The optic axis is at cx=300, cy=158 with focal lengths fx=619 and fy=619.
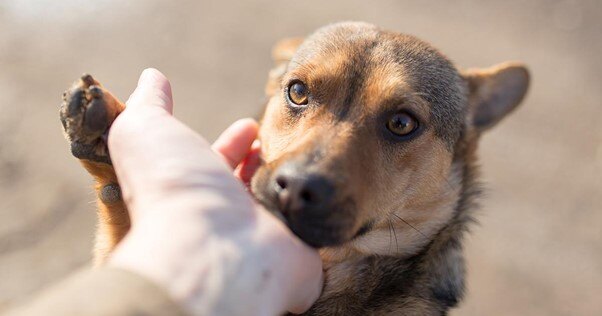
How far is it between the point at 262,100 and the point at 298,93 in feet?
6.59

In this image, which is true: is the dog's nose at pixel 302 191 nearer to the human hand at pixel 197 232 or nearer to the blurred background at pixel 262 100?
the human hand at pixel 197 232

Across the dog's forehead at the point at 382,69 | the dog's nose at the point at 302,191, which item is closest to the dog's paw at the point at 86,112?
the dog's nose at the point at 302,191

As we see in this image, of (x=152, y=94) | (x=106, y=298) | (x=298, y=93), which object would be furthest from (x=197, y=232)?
(x=298, y=93)

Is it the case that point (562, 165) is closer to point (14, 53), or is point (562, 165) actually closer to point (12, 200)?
point (12, 200)

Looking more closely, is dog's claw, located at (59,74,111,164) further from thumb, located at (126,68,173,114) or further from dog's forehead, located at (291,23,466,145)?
dog's forehead, located at (291,23,466,145)

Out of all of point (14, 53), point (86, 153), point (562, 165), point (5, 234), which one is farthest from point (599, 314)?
point (14, 53)

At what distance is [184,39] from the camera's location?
342 inches

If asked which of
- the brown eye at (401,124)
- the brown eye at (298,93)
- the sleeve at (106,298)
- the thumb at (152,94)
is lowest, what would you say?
the brown eye at (401,124)

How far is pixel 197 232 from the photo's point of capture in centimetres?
250

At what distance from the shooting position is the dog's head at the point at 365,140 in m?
3.26

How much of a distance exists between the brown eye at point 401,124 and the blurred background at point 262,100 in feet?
6.74

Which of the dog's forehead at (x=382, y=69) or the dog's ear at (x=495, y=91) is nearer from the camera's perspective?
the dog's forehead at (x=382, y=69)

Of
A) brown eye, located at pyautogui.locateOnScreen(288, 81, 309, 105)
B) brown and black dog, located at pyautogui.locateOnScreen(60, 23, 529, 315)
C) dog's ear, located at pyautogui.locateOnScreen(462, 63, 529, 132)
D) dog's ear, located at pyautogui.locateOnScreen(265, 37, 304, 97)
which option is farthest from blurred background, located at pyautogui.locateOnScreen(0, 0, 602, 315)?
brown eye, located at pyautogui.locateOnScreen(288, 81, 309, 105)

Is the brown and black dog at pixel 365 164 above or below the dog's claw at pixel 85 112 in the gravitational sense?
below
